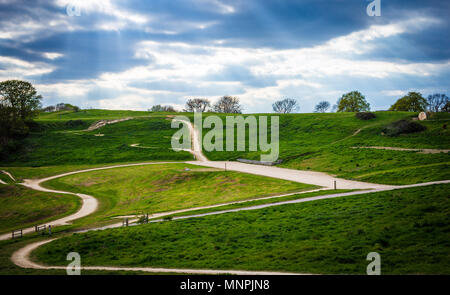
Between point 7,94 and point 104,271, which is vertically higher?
point 7,94

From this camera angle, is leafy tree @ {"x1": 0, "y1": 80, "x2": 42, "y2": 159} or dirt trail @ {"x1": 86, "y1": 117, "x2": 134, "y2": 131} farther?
dirt trail @ {"x1": 86, "y1": 117, "x2": 134, "y2": 131}

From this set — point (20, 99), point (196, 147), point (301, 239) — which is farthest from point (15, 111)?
point (301, 239)

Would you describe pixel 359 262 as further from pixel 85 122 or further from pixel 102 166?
pixel 85 122

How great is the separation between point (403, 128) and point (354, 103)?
57.9 meters

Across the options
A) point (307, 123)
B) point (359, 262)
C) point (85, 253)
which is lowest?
point (85, 253)

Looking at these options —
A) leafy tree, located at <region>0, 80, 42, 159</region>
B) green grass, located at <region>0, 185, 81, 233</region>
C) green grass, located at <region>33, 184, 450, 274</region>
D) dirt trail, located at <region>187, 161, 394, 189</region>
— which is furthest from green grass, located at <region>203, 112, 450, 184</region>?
leafy tree, located at <region>0, 80, 42, 159</region>

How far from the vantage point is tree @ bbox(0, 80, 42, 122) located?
314 ft

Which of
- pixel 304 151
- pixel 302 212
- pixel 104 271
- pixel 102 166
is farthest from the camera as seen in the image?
pixel 102 166

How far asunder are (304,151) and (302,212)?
40.5 m

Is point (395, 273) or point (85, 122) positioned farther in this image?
point (85, 122)

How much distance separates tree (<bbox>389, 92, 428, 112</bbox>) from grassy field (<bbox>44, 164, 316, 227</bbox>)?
8838 centimetres

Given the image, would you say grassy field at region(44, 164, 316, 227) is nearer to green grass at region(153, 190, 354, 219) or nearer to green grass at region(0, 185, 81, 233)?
green grass at region(153, 190, 354, 219)
